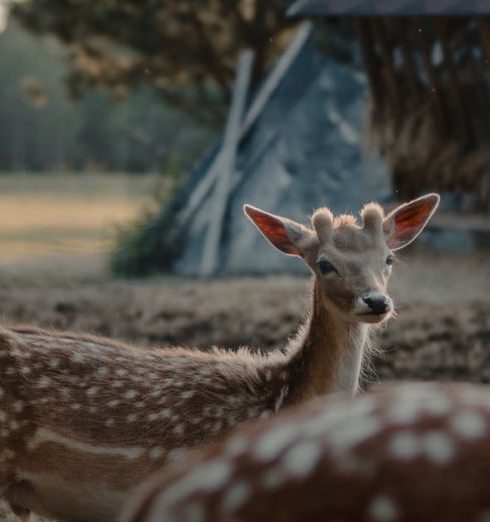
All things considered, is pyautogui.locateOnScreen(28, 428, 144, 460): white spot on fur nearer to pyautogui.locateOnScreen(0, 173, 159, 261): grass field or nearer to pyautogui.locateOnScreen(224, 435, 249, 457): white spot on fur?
pyautogui.locateOnScreen(224, 435, 249, 457): white spot on fur

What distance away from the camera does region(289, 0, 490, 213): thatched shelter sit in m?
13.8

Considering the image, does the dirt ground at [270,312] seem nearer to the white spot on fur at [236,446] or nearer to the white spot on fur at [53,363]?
the white spot on fur at [53,363]

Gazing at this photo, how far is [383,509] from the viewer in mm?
2559

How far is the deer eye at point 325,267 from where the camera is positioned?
5.86 m

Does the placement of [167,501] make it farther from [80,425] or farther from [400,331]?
[400,331]

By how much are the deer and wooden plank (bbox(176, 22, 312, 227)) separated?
450 inches

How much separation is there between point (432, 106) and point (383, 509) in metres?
11.8

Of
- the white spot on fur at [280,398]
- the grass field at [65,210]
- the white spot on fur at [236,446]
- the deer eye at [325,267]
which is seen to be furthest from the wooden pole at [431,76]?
the white spot on fur at [236,446]

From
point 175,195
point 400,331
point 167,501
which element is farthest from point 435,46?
point 167,501

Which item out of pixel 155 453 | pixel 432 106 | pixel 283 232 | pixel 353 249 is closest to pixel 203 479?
pixel 155 453

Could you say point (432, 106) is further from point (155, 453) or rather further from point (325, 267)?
point (155, 453)

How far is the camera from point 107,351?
5711mm

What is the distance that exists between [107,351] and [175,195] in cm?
1206

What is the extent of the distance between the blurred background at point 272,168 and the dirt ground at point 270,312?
0.03m
